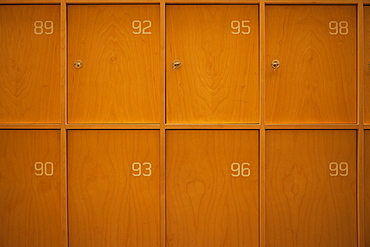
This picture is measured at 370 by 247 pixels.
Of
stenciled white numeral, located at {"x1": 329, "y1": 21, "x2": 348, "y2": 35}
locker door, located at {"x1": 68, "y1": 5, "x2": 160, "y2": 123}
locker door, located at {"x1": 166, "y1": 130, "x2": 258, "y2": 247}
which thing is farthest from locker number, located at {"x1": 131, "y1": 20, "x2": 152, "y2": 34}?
stenciled white numeral, located at {"x1": 329, "y1": 21, "x2": 348, "y2": 35}

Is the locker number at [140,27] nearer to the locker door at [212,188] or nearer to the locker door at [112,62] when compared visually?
the locker door at [112,62]

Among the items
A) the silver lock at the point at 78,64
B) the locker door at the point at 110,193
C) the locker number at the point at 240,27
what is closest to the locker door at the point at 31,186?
the locker door at the point at 110,193

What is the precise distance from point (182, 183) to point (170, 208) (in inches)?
6.2

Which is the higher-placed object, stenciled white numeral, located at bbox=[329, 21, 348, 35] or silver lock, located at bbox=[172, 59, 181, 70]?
stenciled white numeral, located at bbox=[329, 21, 348, 35]

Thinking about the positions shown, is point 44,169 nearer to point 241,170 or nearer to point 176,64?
point 176,64

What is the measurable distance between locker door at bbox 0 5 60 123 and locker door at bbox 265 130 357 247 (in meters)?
1.29

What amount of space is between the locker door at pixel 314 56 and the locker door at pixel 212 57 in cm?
10

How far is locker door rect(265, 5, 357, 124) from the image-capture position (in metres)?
1.69

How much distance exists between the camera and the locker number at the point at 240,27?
169cm

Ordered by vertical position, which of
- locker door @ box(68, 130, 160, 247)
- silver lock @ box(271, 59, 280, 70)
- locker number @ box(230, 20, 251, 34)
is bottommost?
locker door @ box(68, 130, 160, 247)

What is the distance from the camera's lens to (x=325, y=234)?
170 cm

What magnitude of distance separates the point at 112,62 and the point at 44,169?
2.38ft

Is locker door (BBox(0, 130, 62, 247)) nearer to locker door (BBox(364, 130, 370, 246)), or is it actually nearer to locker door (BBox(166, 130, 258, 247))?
locker door (BBox(166, 130, 258, 247))

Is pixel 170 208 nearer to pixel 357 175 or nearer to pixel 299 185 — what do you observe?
pixel 299 185
